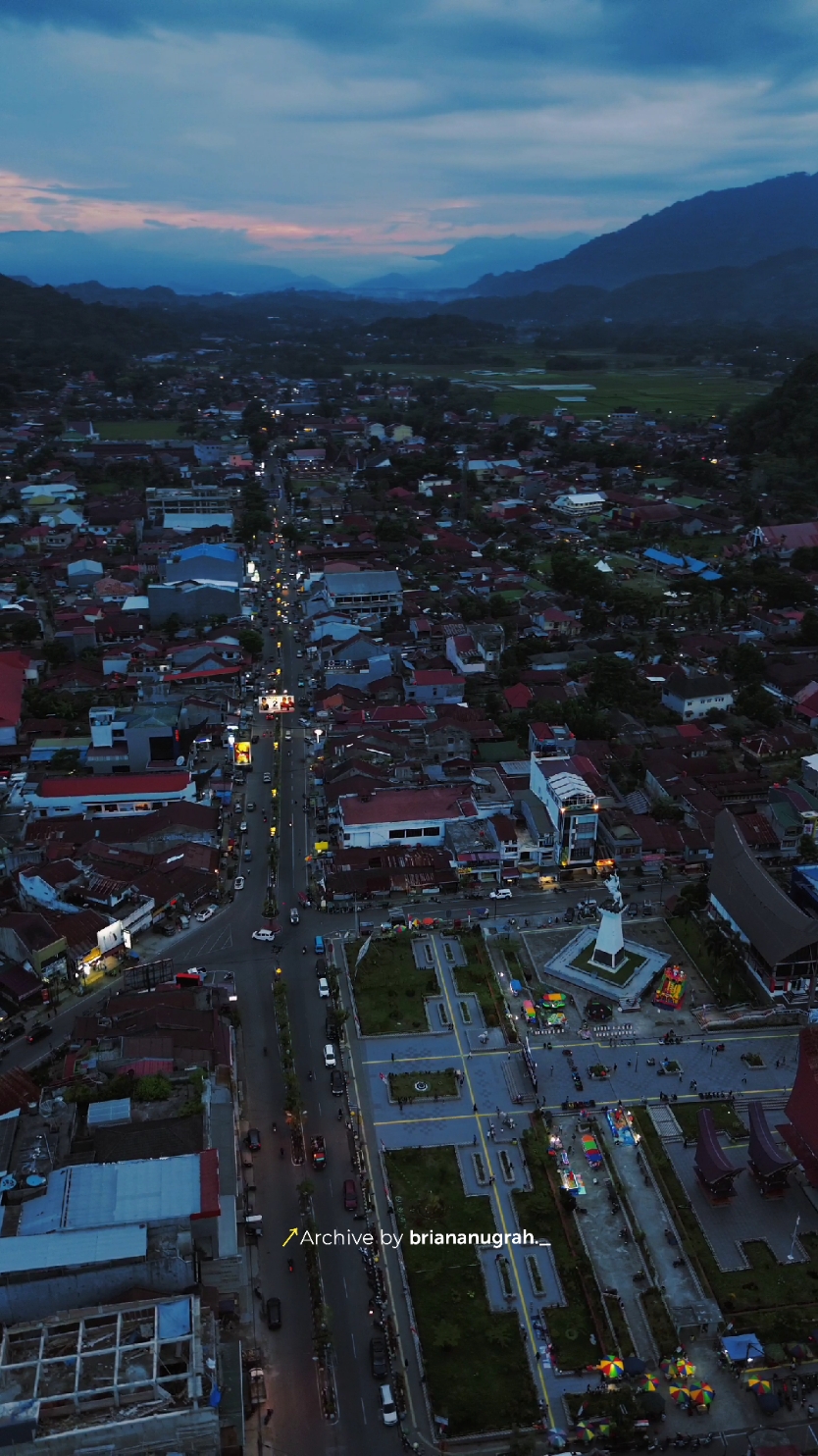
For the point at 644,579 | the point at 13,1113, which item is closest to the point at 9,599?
the point at 644,579

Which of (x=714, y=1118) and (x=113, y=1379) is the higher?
(x=113, y=1379)

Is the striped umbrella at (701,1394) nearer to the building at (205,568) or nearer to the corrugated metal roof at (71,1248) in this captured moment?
the corrugated metal roof at (71,1248)

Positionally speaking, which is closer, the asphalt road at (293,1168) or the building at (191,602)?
the asphalt road at (293,1168)

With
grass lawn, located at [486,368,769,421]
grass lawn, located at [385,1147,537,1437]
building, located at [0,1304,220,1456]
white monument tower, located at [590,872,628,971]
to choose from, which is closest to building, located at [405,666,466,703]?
white monument tower, located at [590,872,628,971]

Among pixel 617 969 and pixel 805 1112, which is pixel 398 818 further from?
pixel 805 1112

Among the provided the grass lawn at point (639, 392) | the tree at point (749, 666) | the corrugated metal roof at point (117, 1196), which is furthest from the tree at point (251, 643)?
the grass lawn at point (639, 392)

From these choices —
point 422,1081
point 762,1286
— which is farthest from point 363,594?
point 762,1286
